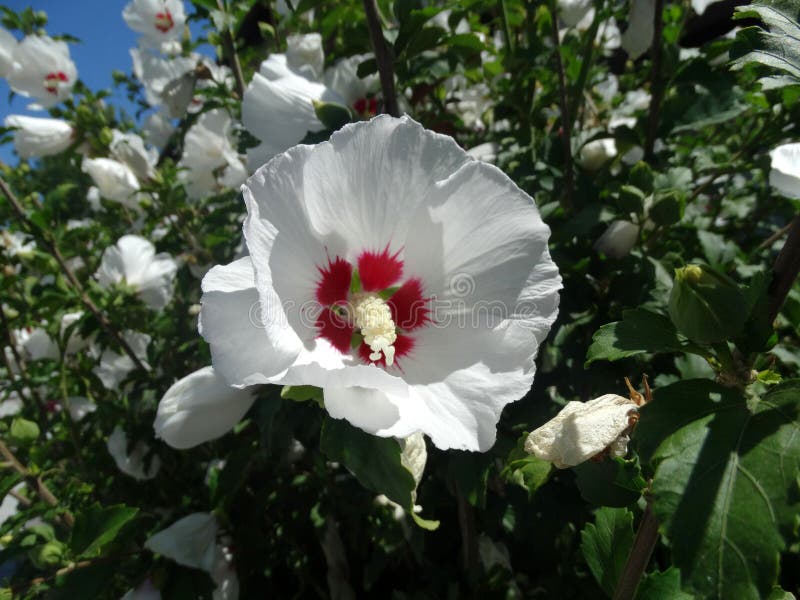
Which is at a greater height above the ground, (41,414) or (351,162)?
(351,162)

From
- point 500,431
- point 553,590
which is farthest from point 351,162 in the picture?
point 553,590

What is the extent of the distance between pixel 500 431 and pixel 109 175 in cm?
199

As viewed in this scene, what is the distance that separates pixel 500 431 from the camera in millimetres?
1182

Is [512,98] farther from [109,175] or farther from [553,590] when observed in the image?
[109,175]

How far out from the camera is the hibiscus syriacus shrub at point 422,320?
0.65 metres

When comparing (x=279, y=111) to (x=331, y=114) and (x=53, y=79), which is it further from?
(x=53, y=79)

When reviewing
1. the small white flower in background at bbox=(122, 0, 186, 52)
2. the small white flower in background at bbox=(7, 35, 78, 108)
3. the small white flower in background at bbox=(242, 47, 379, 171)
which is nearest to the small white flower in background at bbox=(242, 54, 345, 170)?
the small white flower in background at bbox=(242, 47, 379, 171)

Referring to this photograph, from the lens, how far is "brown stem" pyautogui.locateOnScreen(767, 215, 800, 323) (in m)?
0.62

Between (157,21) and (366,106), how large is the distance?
1.71m

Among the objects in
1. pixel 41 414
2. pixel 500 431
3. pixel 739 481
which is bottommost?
pixel 41 414

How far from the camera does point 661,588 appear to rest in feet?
2.76

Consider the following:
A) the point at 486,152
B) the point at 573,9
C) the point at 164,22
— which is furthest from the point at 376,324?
the point at 164,22

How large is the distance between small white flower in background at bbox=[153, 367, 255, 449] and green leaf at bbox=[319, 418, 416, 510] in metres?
0.40

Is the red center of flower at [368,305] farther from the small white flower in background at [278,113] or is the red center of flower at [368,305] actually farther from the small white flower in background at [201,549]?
the small white flower in background at [201,549]
